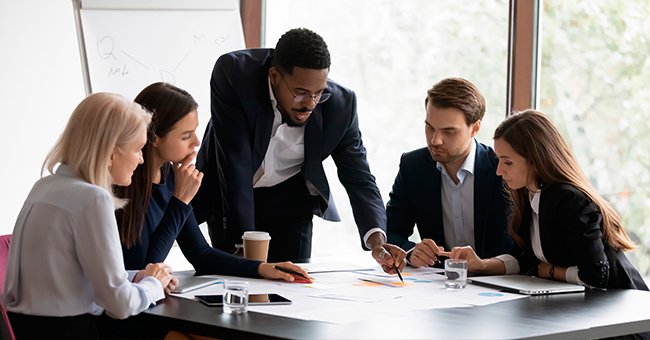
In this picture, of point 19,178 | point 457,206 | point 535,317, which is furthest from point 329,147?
point 19,178

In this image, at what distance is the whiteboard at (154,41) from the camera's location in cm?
456

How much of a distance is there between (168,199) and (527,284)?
112 centimetres

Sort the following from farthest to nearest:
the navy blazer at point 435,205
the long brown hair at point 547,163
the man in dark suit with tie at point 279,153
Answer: the navy blazer at point 435,205 < the man in dark suit with tie at point 279,153 < the long brown hair at point 547,163

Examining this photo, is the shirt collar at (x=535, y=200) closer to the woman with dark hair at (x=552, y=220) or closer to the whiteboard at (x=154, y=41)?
the woman with dark hair at (x=552, y=220)

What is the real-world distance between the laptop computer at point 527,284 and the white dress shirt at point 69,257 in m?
1.11

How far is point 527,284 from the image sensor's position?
9.35 ft

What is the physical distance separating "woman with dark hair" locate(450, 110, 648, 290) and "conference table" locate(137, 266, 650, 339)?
0.31 meters

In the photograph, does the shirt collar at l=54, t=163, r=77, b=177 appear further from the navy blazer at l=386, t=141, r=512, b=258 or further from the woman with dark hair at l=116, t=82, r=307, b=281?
the navy blazer at l=386, t=141, r=512, b=258

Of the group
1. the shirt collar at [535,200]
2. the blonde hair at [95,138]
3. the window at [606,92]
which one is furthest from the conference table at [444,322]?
the window at [606,92]

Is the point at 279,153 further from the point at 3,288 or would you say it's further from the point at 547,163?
the point at 3,288

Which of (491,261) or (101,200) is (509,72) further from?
(101,200)

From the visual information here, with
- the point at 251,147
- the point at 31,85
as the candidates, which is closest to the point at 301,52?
the point at 251,147

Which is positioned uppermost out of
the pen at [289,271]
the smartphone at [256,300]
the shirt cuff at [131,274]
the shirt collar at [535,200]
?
the shirt collar at [535,200]

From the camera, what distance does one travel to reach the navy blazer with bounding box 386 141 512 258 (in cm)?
337
